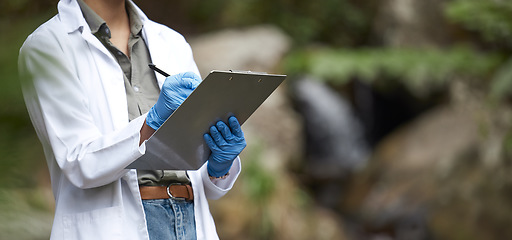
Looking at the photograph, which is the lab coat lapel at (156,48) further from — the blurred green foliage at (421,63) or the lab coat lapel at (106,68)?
the blurred green foliage at (421,63)

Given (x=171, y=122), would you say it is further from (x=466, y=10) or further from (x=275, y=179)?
(x=466, y=10)

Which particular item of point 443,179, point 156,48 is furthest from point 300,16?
point 156,48

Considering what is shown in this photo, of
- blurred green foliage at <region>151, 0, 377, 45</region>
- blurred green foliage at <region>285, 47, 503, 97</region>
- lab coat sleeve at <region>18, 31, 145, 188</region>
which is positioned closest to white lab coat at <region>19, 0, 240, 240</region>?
lab coat sleeve at <region>18, 31, 145, 188</region>

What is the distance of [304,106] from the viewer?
7359mm

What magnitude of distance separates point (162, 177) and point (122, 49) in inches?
13.3

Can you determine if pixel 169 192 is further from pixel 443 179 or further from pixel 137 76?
pixel 443 179

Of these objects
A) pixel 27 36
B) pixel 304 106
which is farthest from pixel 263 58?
pixel 27 36

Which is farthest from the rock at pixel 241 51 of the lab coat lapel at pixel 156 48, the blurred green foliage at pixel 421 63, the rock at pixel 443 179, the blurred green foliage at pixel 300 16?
the lab coat lapel at pixel 156 48

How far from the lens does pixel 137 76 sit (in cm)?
144

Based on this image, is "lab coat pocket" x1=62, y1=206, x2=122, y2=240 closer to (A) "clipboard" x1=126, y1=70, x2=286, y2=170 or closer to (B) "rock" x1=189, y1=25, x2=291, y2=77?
(A) "clipboard" x1=126, y1=70, x2=286, y2=170

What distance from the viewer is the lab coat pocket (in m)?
1.29

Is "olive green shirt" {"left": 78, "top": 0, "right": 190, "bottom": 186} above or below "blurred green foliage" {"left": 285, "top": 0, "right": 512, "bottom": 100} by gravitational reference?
below

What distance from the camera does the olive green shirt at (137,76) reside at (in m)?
1.40

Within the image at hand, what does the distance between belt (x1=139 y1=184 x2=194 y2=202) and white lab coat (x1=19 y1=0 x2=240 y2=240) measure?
0.02 metres
